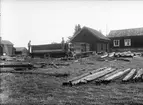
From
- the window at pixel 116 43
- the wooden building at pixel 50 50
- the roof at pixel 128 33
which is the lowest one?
the wooden building at pixel 50 50

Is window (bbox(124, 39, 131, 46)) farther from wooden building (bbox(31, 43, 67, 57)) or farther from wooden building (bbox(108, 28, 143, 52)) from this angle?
wooden building (bbox(31, 43, 67, 57))

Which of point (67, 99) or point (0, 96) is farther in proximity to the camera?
point (0, 96)

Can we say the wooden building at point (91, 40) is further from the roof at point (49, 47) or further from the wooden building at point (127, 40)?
the roof at point (49, 47)

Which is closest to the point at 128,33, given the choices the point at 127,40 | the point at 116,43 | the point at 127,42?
the point at 127,40

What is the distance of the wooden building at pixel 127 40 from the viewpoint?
34938mm

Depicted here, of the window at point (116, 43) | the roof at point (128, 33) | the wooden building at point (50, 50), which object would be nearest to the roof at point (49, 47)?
the wooden building at point (50, 50)

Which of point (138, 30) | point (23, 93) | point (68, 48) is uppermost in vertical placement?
point (138, 30)

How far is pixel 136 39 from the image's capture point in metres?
35.1

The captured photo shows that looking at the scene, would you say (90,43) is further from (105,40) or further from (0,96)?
(0,96)

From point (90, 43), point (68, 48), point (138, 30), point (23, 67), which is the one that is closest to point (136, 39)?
point (138, 30)

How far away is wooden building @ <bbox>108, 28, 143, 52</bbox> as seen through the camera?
115 ft

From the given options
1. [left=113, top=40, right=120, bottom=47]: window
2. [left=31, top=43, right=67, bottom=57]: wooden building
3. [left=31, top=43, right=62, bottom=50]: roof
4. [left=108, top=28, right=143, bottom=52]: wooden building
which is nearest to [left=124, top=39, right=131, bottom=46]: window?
[left=108, top=28, right=143, bottom=52]: wooden building

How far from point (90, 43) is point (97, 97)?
28.8 meters

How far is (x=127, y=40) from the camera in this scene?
1412 inches
